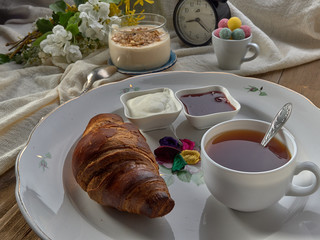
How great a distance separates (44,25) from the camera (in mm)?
2207

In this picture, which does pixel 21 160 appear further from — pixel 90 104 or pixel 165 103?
pixel 165 103

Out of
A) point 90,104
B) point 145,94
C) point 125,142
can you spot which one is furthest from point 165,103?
point 125,142

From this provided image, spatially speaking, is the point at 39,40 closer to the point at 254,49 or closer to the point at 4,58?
the point at 4,58

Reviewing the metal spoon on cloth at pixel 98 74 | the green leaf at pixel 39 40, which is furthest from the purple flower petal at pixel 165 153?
the green leaf at pixel 39 40

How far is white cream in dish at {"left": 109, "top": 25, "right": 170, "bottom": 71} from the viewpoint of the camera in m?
1.91

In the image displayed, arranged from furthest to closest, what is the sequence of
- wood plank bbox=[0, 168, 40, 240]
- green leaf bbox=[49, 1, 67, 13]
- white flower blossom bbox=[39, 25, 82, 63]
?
1. green leaf bbox=[49, 1, 67, 13]
2. white flower blossom bbox=[39, 25, 82, 63]
3. wood plank bbox=[0, 168, 40, 240]

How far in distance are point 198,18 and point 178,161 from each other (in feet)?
4.07

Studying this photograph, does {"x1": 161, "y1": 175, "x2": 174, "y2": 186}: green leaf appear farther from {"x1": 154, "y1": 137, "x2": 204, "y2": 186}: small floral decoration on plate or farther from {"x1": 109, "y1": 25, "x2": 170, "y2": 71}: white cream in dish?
{"x1": 109, "y1": 25, "x2": 170, "y2": 71}: white cream in dish

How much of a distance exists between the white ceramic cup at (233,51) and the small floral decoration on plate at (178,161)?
0.77 m

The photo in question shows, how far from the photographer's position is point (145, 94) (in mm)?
1530

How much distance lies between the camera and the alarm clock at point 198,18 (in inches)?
83.7

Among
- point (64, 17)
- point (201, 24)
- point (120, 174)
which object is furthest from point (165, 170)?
point (64, 17)

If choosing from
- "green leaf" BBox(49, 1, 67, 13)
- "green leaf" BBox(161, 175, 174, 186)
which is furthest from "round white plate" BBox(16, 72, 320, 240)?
"green leaf" BBox(49, 1, 67, 13)

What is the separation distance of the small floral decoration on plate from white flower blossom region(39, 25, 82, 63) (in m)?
1.00
